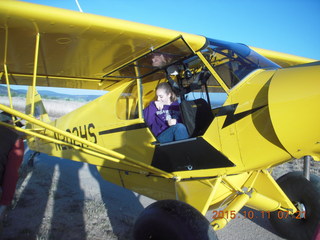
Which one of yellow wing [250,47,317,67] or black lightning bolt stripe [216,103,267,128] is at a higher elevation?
yellow wing [250,47,317,67]

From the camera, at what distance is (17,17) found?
207 cm

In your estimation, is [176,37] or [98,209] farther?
[98,209]

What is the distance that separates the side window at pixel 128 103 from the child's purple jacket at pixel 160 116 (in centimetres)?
26

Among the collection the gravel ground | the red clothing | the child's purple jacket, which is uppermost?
the child's purple jacket

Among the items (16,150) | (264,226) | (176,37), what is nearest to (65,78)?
(16,150)

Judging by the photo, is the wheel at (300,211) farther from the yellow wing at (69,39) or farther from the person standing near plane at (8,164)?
the person standing near plane at (8,164)

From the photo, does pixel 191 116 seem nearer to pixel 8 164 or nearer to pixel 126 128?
pixel 126 128

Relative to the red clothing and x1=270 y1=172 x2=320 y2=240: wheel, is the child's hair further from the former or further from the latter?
the red clothing

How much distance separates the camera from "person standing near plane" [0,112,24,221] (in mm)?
2953

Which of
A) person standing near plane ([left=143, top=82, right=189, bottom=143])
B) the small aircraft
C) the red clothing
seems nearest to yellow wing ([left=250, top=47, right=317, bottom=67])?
the small aircraft

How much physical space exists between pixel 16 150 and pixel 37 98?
325 cm

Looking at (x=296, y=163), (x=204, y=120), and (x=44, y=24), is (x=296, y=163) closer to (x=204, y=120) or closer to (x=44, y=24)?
(x=204, y=120)

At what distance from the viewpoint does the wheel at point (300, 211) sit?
267 centimetres

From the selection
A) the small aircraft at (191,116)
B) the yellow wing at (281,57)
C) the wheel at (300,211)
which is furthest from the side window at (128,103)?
the yellow wing at (281,57)
